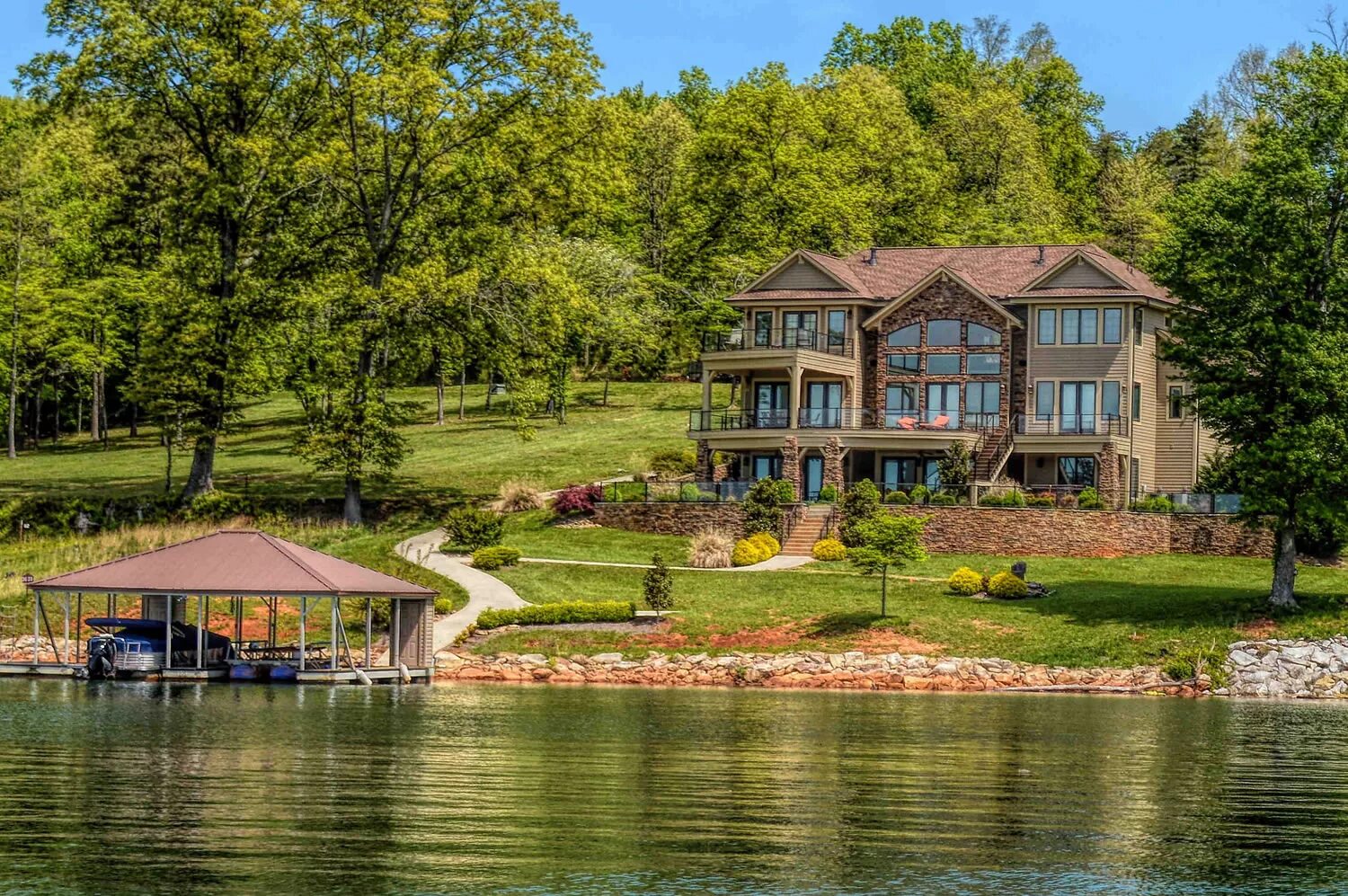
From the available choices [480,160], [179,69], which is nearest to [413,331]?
[480,160]

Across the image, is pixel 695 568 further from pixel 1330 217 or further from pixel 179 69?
pixel 179 69

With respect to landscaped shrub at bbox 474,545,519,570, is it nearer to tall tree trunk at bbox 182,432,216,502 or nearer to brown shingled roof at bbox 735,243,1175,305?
tall tree trunk at bbox 182,432,216,502

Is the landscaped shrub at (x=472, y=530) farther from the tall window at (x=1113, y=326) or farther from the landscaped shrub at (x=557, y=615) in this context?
the tall window at (x=1113, y=326)

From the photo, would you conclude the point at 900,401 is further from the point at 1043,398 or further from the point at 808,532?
the point at 808,532

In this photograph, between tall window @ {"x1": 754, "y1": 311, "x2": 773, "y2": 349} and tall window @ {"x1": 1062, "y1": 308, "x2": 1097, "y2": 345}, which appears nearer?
tall window @ {"x1": 1062, "y1": 308, "x2": 1097, "y2": 345}

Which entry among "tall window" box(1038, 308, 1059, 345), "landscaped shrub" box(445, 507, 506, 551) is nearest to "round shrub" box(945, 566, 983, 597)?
"landscaped shrub" box(445, 507, 506, 551)

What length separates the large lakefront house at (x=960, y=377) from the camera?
6988 cm

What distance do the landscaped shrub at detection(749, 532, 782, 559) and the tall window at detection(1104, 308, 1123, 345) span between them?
16.7m

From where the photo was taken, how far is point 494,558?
58062mm

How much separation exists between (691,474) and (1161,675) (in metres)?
29.2

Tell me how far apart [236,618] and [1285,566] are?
29989 millimetres

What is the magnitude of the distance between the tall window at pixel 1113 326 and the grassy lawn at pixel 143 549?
89.3ft

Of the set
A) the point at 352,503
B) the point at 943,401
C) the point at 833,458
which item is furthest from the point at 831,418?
the point at 352,503

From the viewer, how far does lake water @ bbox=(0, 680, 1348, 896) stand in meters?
20.4
